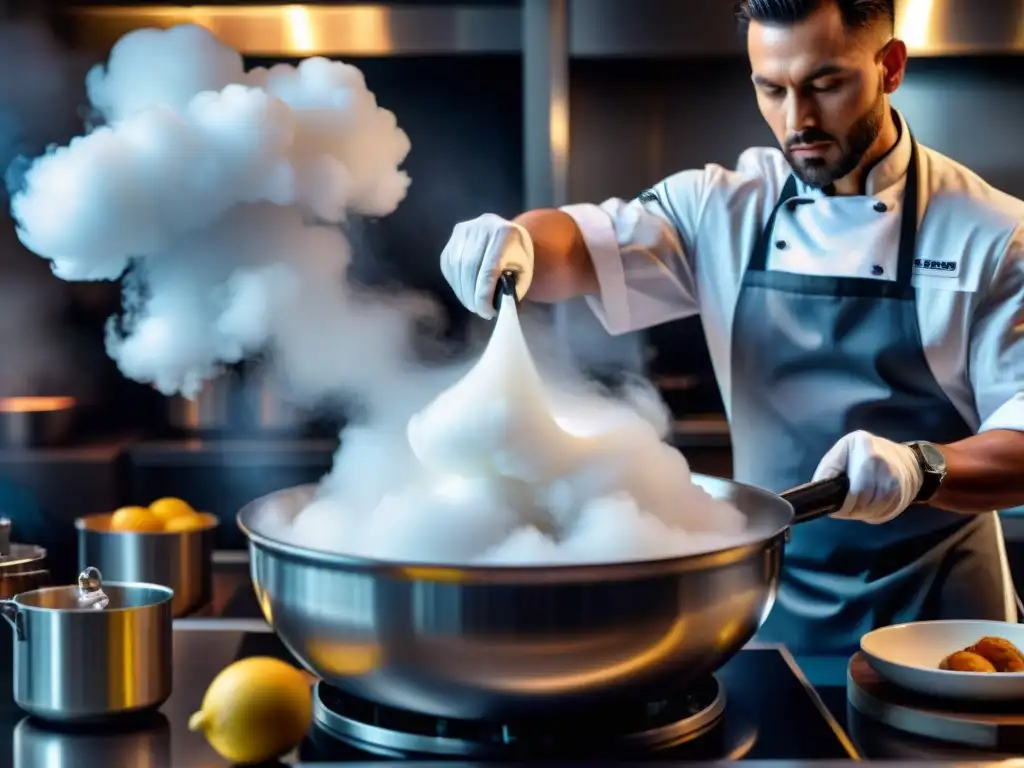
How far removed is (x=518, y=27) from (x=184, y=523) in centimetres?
181

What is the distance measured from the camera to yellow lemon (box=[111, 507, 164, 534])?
1.88 metres

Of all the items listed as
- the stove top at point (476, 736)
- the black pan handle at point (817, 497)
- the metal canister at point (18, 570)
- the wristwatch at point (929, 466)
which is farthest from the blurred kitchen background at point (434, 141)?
the stove top at point (476, 736)

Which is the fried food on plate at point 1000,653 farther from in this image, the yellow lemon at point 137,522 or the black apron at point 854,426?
the yellow lemon at point 137,522

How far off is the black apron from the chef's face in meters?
0.14

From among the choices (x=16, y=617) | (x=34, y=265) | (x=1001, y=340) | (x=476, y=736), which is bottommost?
(x=476, y=736)

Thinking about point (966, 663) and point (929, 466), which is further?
point (929, 466)

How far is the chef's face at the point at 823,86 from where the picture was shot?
1755 millimetres

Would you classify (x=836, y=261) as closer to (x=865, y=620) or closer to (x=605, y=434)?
(x=865, y=620)

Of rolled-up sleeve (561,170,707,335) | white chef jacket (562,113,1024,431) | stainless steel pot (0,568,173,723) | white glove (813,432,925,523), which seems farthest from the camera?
rolled-up sleeve (561,170,707,335)

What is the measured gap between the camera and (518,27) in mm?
3143

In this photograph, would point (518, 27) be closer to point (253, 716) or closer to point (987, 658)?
point (987, 658)

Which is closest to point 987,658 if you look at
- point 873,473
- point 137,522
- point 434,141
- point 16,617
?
Result: point 873,473

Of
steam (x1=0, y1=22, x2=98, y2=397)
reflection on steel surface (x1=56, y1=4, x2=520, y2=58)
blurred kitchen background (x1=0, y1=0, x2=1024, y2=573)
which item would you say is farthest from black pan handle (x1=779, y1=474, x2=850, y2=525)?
steam (x1=0, y1=22, x2=98, y2=397)

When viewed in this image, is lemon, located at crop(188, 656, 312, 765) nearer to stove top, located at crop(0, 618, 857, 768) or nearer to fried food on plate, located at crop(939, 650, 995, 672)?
stove top, located at crop(0, 618, 857, 768)
